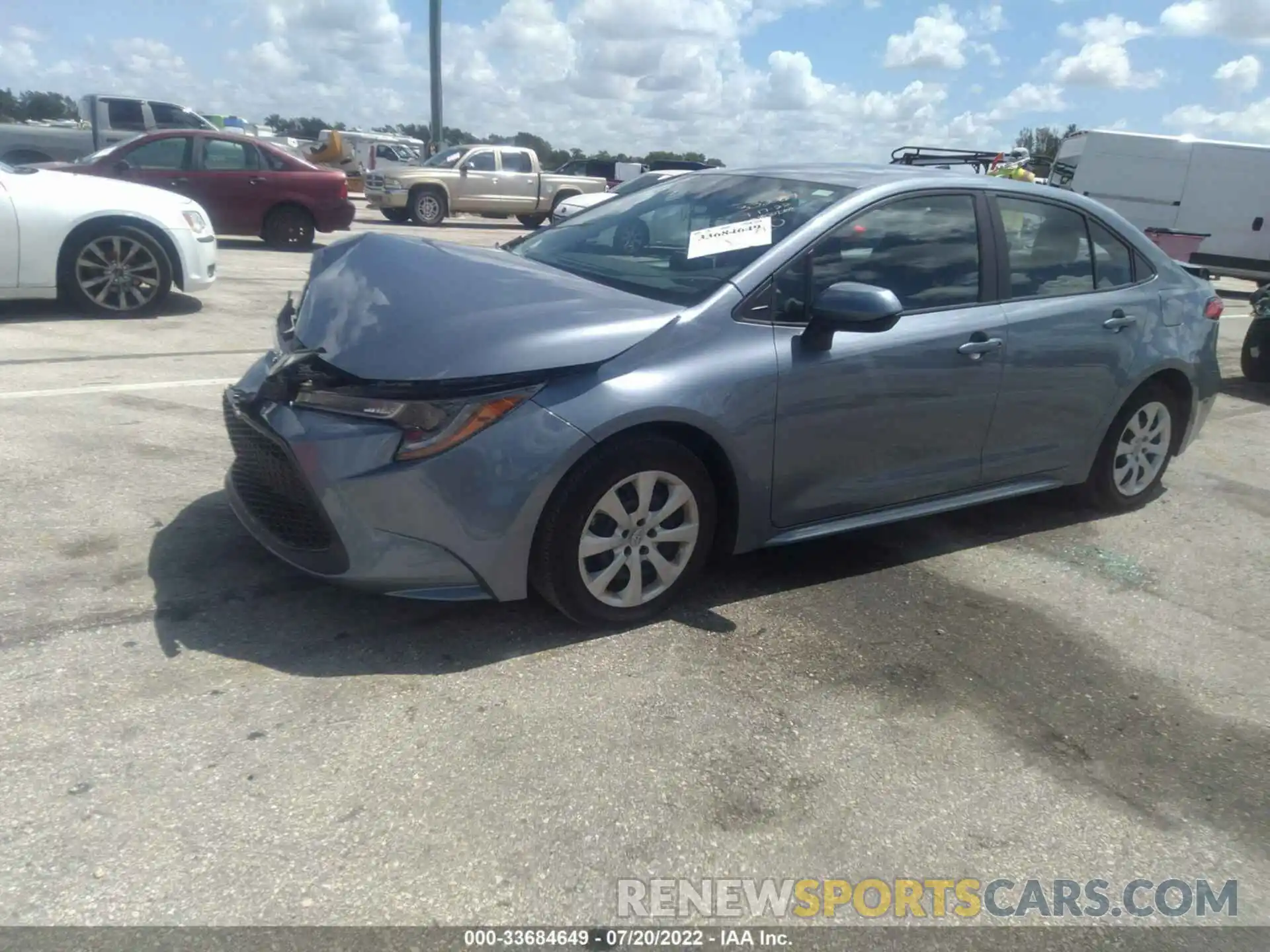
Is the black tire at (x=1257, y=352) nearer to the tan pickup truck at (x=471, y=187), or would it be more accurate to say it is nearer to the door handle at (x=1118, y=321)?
the door handle at (x=1118, y=321)

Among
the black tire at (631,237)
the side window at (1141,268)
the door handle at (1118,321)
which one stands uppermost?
the black tire at (631,237)

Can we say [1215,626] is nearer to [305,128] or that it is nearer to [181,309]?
[181,309]

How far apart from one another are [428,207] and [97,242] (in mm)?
14498

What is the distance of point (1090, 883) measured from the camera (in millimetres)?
2625

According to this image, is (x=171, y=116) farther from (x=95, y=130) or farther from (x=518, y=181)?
(x=518, y=181)

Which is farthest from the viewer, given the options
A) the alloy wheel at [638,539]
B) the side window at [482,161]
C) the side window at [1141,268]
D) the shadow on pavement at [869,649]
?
the side window at [482,161]

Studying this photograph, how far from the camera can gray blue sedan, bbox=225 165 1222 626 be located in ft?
10.7

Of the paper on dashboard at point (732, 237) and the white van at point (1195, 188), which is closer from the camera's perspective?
the paper on dashboard at point (732, 237)

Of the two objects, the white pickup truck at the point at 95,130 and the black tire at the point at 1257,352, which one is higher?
the white pickup truck at the point at 95,130

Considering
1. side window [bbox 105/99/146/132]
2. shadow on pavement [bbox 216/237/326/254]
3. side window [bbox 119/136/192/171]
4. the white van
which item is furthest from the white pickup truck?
the white van

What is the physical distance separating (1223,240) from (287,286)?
16.2 m

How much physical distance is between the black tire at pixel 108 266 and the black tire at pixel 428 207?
45.6 ft

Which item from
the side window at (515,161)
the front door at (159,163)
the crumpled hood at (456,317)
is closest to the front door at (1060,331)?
the crumpled hood at (456,317)

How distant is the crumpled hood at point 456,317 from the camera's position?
3.29m
